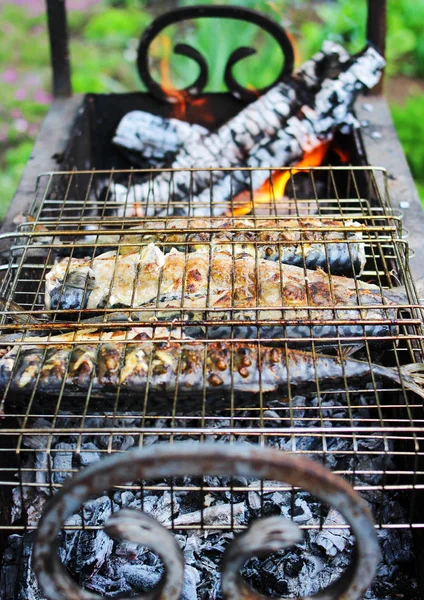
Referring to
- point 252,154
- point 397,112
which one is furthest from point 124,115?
point 397,112

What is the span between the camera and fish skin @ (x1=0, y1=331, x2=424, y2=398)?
96.0 inches

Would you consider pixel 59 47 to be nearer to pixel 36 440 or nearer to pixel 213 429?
pixel 36 440

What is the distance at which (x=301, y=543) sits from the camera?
2736 millimetres

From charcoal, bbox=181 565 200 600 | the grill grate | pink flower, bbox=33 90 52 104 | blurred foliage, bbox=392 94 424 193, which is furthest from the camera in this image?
pink flower, bbox=33 90 52 104

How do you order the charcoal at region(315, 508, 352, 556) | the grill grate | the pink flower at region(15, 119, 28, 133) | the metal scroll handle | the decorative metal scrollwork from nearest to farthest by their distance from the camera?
the metal scroll handle
the grill grate
the charcoal at region(315, 508, 352, 556)
the decorative metal scrollwork
the pink flower at region(15, 119, 28, 133)

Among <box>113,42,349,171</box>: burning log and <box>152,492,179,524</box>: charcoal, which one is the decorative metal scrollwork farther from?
<box>152,492,179,524</box>: charcoal

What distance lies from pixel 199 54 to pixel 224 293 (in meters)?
2.41

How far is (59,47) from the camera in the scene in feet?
15.6

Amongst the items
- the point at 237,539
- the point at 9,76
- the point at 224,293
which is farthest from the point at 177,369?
the point at 9,76

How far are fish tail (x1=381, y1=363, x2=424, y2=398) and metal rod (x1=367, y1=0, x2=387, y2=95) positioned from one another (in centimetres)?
289

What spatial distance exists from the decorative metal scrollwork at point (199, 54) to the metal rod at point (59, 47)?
59cm

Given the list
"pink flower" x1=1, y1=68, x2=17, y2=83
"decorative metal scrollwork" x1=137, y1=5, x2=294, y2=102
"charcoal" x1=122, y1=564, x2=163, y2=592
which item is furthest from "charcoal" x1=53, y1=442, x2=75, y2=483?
"pink flower" x1=1, y1=68, x2=17, y2=83

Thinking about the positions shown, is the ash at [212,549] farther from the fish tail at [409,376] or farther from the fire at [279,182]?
the fire at [279,182]

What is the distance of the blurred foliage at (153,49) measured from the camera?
5812 millimetres
